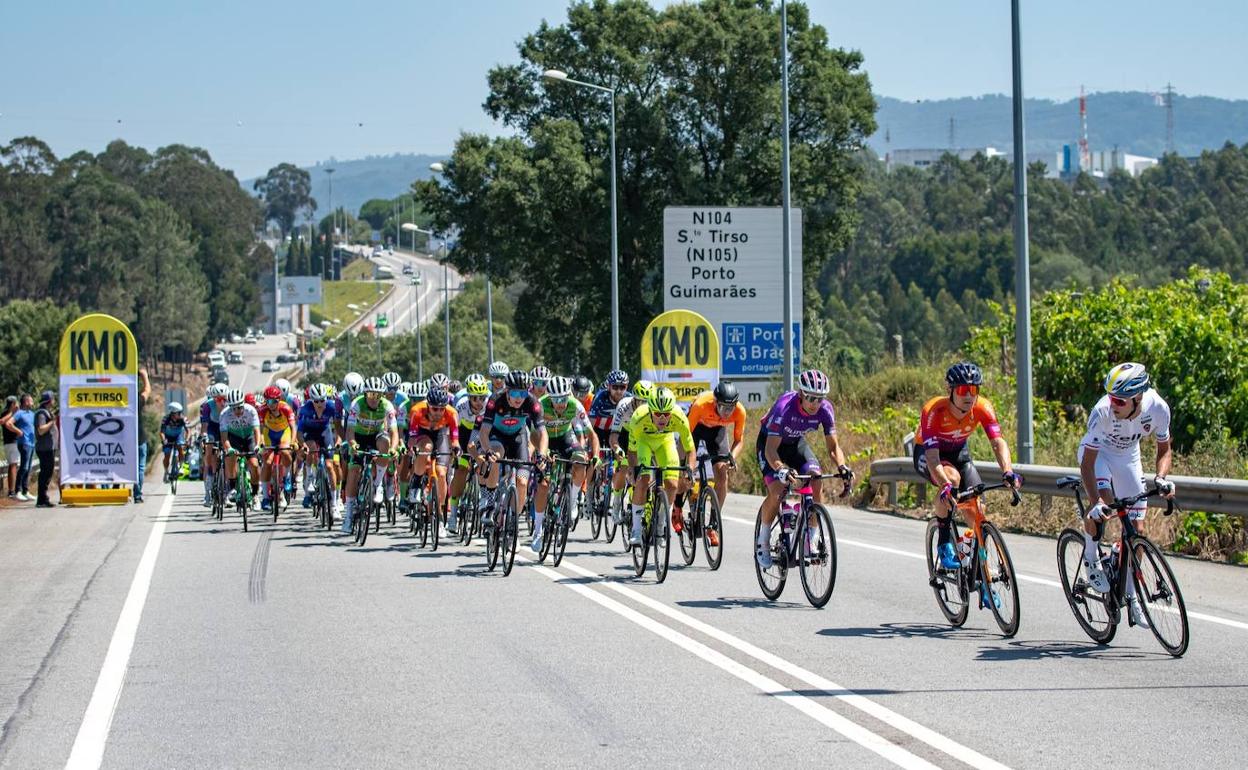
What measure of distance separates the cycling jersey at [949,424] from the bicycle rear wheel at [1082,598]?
881 mm

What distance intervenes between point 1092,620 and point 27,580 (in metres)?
9.68

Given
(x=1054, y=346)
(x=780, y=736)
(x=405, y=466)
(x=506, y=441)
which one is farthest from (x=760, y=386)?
(x=780, y=736)

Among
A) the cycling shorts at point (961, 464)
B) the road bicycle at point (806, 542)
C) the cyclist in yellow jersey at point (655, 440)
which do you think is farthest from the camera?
the cyclist in yellow jersey at point (655, 440)

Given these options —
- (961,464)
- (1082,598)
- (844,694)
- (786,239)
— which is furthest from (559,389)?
(786,239)

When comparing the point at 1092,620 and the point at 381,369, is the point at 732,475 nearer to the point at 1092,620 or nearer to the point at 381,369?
the point at 1092,620

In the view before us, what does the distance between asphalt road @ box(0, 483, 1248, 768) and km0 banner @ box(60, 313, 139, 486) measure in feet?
39.4

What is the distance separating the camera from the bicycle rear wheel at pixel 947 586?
36.7 ft

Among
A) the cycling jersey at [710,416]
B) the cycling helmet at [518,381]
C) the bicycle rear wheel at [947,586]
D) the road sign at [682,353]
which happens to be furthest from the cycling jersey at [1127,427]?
the road sign at [682,353]

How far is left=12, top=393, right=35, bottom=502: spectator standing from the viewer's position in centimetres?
2809

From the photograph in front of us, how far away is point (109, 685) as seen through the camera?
9602 millimetres

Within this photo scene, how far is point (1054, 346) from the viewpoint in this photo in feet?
93.3

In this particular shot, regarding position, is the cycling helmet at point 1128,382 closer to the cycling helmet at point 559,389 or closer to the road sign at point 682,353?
the cycling helmet at point 559,389

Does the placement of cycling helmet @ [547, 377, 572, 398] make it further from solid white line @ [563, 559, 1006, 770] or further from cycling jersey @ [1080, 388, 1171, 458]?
cycling jersey @ [1080, 388, 1171, 458]

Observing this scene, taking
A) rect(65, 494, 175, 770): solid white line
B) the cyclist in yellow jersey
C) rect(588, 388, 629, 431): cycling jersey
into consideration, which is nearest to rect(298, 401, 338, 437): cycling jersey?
rect(588, 388, 629, 431): cycling jersey
